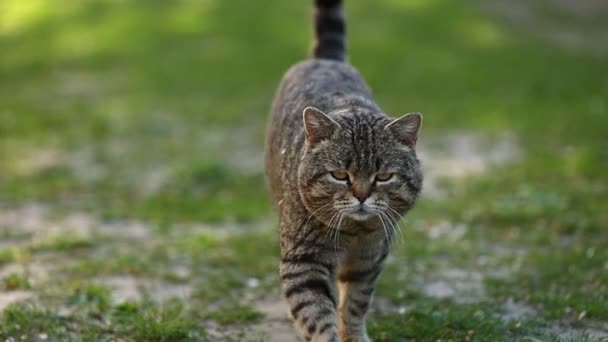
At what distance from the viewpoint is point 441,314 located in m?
5.27

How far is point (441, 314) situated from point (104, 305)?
2.37 meters

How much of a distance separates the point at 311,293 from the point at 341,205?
561mm

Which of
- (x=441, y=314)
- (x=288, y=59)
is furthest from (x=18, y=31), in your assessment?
(x=441, y=314)

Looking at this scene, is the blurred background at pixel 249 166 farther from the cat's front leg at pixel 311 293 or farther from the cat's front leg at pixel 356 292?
the cat's front leg at pixel 311 293

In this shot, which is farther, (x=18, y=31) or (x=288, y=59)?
(x=18, y=31)

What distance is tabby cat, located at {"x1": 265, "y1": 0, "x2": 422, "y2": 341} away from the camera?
4316 mm

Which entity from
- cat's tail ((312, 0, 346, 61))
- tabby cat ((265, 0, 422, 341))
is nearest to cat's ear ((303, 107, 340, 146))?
tabby cat ((265, 0, 422, 341))

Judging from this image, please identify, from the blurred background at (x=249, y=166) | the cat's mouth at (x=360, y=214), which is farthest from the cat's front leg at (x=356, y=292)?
the cat's mouth at (x=360, y=214)

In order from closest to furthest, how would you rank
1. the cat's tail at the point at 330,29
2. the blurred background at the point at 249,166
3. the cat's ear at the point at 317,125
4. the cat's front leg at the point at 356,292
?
the cat's ear at the point at 317,125 < the cat's front leg at the point at 356,292 < the blurred background at the point at 249,166 < the cat's tail at the point at 330,29

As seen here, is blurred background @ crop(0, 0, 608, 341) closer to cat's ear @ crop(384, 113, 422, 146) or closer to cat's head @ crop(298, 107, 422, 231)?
cat's head @ crop(298, 107, 422, 231)

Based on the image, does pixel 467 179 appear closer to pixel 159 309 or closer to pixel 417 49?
pixel 159 309

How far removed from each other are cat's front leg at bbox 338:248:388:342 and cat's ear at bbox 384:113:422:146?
2.45ft

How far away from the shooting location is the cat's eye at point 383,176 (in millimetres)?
4340

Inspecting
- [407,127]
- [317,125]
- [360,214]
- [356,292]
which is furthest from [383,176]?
[356,292]
